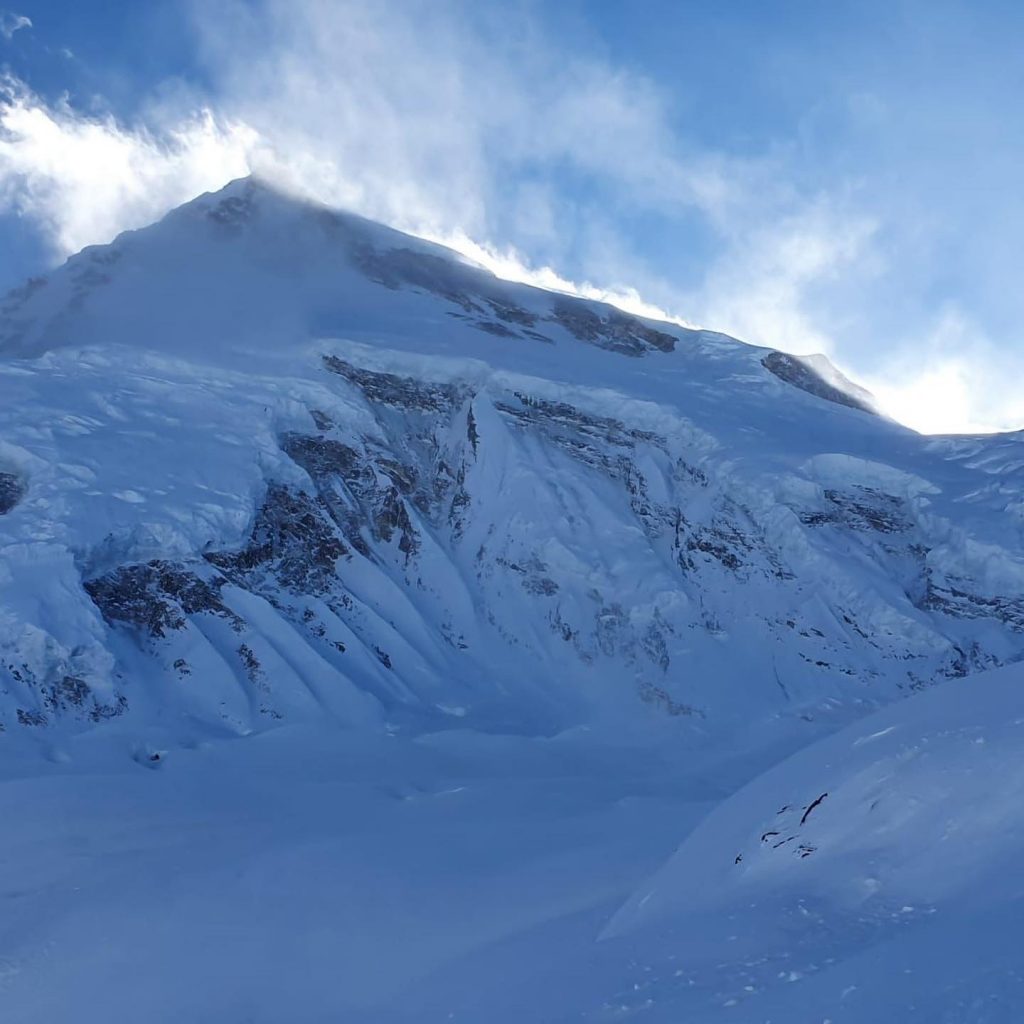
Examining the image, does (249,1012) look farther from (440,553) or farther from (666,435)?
(666,435)

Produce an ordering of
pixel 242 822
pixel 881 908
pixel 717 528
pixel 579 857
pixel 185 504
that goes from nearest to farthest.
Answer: pixel 881 908 → pixel 579 857 → pixel 242 822 → pixel 185 504 → pixel 717 528

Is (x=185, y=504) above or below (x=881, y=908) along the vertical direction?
above

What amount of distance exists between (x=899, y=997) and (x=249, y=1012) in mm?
9466

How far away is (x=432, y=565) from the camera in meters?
40.3

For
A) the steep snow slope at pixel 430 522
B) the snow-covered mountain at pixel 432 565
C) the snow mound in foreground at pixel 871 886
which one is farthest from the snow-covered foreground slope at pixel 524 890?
the steep snow slope at pixel 430 522

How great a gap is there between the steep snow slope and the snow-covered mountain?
0.15m

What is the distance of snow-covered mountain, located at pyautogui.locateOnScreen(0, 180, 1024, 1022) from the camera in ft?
82.5

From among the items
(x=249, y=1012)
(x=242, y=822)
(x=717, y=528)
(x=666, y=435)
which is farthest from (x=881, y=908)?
(x=666, y=435)

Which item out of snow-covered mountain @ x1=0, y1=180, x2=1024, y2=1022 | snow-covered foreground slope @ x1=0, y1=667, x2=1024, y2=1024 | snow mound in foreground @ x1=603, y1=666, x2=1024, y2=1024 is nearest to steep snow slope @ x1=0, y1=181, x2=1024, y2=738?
snow-covered mountain @ x1=0, y1=180, x2=1024, y2=1022

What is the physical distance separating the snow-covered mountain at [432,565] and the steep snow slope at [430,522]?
15 cm

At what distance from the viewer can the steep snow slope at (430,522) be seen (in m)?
31.6

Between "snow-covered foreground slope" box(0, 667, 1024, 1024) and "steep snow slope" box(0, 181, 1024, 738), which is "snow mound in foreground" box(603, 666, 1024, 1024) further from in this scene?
"steep snow slope" box(0, 181, 1024, 738)

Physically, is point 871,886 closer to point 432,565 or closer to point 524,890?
point 524,890

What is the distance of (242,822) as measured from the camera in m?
22.3
